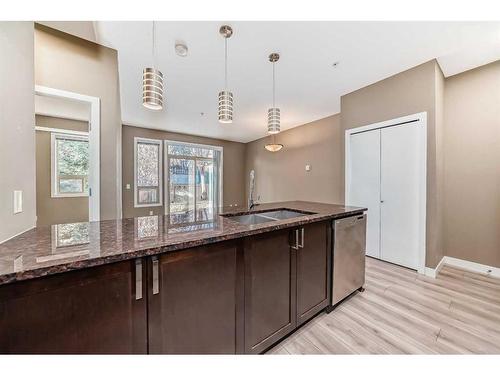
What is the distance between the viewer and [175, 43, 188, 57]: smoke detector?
2.32 metres

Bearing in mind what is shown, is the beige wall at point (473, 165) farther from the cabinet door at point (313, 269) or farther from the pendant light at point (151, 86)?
the pendant light at point (151, 86)

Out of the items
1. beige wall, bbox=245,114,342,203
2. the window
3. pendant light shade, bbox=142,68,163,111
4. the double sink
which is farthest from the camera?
beige wall, bbox=245,114,342,203

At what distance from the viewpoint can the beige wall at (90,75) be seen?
198cm

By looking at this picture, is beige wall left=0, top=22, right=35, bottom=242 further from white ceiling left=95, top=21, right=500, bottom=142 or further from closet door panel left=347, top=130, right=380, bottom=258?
closet door panel left=347, top=130, right=380, bottom=258

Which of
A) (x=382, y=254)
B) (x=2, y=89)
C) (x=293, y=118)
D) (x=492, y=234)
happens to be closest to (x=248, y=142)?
(x=293, y=118)

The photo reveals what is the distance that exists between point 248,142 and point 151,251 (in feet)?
22.9

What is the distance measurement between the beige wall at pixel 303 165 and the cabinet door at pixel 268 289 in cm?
334

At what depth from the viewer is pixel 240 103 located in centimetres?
404

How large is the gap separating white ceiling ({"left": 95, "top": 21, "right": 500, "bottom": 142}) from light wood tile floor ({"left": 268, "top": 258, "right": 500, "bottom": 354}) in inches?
108

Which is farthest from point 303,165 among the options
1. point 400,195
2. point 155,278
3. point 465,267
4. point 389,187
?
point 155,278

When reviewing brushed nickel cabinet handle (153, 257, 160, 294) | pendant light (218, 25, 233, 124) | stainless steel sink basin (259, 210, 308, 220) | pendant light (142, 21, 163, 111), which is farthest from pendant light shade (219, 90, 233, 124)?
brushed nickel cabinet handle (153, 257, 160, 294)

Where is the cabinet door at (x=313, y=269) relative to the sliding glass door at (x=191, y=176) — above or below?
below

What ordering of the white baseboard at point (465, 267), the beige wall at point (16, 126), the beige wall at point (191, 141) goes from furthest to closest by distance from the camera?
the beige wall at point (191, 141)
the white baseboard at point (465, 267)
the beige wall at point (16, 126)

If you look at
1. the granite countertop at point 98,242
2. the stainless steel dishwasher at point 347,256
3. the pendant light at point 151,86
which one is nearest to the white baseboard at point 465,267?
the stainless steel dishwasher at point 347,256
